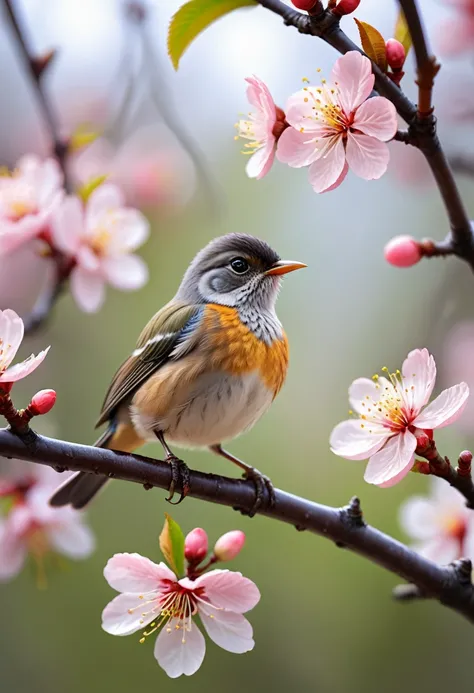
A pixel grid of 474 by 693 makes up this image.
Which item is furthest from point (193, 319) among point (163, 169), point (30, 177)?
point (163, 169)

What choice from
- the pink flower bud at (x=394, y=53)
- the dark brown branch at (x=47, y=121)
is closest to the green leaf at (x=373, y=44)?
the pink flower bud at (x=394, y=53)

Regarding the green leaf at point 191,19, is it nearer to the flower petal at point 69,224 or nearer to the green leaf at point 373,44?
the green leaf at point 373,44

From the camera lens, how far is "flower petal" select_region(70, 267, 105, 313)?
4.75ft

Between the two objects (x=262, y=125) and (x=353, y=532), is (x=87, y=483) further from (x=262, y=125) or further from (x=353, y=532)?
(x=262, y=125)

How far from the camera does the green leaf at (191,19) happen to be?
0.88m

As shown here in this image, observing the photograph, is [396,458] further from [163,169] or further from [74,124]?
[74,124]

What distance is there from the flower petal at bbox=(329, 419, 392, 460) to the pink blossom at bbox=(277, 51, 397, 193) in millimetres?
297

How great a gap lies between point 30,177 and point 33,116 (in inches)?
50.2

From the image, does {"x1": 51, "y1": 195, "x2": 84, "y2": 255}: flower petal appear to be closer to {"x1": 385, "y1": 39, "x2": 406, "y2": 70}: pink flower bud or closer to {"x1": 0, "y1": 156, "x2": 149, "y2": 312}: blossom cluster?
{"x1": 0, "y1": 156, "x2": 149, "y2": 312}: blossom cluster

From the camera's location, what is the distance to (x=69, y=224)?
1.41m

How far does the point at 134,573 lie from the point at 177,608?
0.07 metres

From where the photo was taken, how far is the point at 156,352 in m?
1.30

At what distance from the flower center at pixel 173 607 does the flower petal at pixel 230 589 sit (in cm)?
4

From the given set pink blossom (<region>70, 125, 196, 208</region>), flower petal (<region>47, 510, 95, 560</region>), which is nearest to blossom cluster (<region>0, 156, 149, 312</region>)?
flower petal (<region>47, 510, 95, 560</region>)
